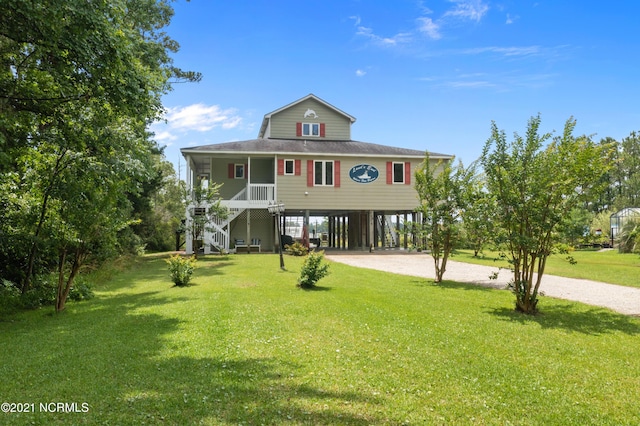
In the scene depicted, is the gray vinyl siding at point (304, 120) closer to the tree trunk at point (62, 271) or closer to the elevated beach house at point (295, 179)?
the elevated beach house at point (295, 179)

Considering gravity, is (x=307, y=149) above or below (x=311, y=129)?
below

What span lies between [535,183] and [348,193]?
58.6 ft

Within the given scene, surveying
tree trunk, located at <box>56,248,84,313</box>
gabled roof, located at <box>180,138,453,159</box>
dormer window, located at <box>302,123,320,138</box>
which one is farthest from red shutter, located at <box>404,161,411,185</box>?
tree trunk, located at <box>56,248,84,313</box>

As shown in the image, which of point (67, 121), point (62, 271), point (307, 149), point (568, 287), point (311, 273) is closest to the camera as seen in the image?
point (67, 121)

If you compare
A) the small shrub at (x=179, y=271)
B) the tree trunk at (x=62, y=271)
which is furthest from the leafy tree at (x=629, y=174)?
the tree trunk at (x=62, y=271)

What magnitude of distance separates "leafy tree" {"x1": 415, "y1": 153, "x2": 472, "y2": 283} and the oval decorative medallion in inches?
483

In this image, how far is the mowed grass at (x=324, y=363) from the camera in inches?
140

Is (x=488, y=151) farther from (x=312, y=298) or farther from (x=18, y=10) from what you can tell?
(x=18, y=10)

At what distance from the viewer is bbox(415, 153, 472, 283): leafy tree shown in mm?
12336

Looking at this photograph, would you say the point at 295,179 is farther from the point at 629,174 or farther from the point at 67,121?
the point at 629,174

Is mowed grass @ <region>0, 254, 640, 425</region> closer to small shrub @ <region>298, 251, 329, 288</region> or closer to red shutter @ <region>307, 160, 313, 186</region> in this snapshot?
small shrub @ <region>298, 251, 329, 288</region>

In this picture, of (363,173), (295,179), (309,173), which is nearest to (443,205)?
(363,173)

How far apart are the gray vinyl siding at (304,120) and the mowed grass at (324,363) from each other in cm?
2037

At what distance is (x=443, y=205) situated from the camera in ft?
41.0
